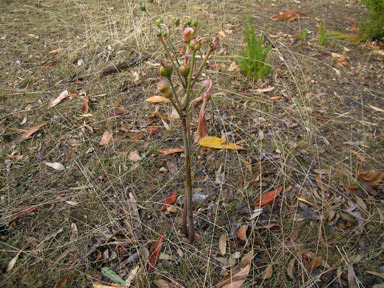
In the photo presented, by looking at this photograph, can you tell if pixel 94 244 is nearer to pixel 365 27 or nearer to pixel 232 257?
pixel 232 257

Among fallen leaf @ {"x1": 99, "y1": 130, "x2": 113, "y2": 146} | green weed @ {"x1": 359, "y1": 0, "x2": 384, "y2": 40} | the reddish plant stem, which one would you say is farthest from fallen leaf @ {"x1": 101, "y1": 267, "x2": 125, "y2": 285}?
green weed @ {"x1": 359, "y1": 0, "x2": 384, "y2": 40}

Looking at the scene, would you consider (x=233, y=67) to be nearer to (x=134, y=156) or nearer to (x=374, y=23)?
(x=134, y=156)

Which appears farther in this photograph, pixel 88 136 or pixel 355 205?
pixel 88 136

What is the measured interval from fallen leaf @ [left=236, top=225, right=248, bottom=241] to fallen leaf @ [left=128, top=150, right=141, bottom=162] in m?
0.72

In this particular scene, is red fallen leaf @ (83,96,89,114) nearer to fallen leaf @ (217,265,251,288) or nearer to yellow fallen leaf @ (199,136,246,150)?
yellow fallen leaf @ (199,136,246,150)

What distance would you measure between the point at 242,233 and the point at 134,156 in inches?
31.0

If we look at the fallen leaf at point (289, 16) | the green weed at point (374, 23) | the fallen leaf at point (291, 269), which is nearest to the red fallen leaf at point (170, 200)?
the fallen leaf at point (291, 269)

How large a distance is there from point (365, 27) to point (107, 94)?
245cm

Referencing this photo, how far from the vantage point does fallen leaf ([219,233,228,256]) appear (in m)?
1.27

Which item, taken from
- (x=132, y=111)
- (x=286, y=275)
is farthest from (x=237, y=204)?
(x=132, y=111)

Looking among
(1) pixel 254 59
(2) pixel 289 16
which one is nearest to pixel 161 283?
(1) pixel 254 59

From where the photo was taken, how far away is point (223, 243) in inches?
51.0

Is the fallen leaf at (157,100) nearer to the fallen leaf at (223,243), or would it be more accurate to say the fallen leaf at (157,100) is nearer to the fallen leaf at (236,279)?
the fallen leaf at (223,243)

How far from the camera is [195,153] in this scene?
1707 millimetres
